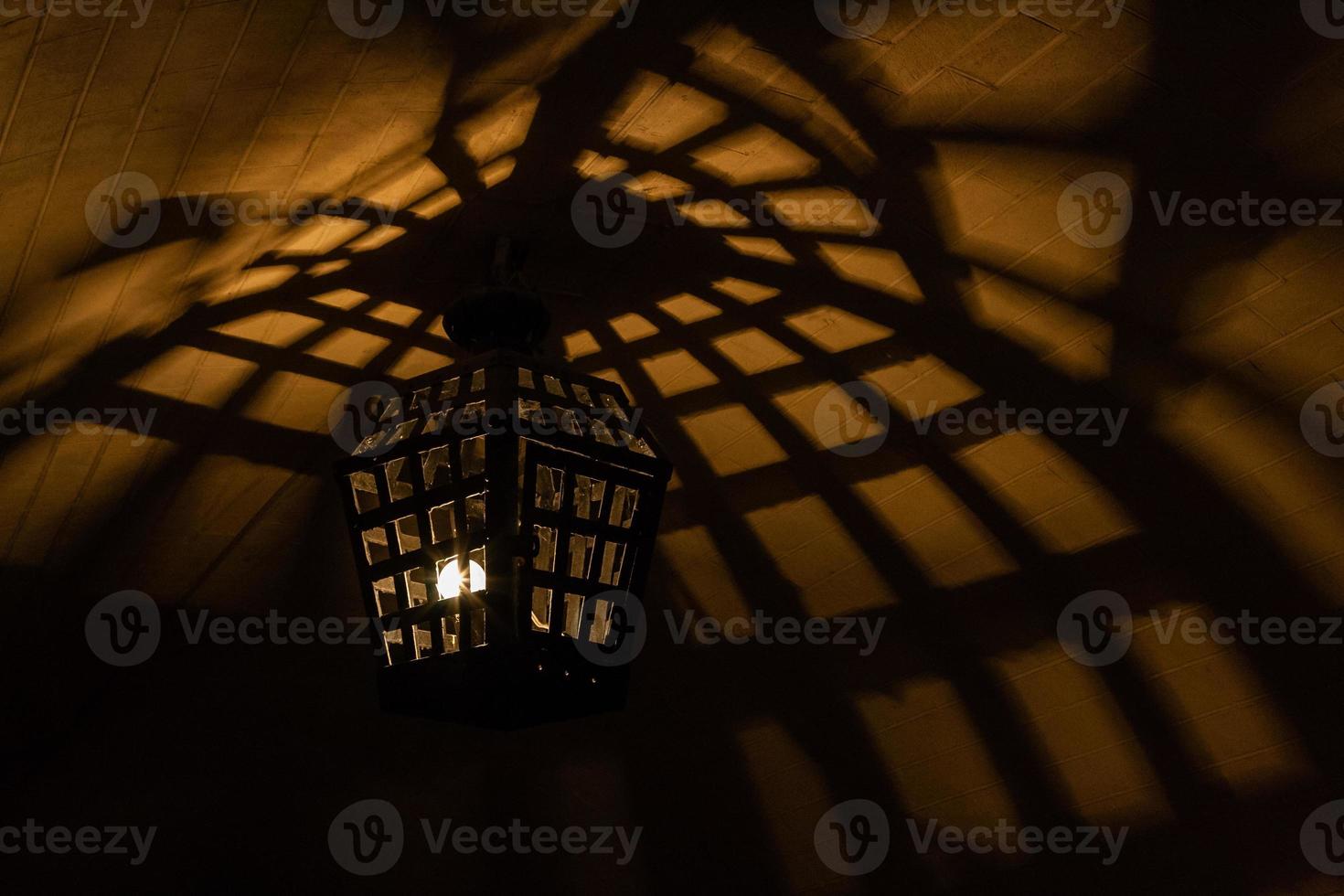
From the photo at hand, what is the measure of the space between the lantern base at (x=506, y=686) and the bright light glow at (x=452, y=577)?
19 cm

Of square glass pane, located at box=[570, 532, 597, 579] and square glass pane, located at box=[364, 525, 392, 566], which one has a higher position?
square glass pane, located at box=[364, 525, 392, 566]

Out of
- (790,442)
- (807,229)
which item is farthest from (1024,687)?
(807,229)

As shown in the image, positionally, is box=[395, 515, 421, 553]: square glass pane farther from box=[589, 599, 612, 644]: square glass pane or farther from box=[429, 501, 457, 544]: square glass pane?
box=[589, 599, 612, 644]: square glass pane

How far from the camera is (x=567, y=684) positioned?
246 cm

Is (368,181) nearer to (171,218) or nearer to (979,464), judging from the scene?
(171,218)

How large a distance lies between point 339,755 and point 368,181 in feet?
10.6

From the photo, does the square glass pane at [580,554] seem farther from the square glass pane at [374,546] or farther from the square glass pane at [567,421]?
the square glass pane at [374,546]

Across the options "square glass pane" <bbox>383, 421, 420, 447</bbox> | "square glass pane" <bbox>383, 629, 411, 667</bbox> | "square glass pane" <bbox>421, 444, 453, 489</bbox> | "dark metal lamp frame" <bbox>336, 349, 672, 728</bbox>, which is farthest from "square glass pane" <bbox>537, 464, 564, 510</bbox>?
"square glass pane" <bbox>383, 629, 411, 667</bbox>

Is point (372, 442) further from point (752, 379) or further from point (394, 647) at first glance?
point (752, 379)

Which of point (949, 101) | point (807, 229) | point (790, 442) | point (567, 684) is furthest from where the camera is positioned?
point (790, 442)

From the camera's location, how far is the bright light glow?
2.49 m

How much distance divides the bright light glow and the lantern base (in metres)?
0.19

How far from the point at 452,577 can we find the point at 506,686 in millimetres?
329

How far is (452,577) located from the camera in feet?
8.43
